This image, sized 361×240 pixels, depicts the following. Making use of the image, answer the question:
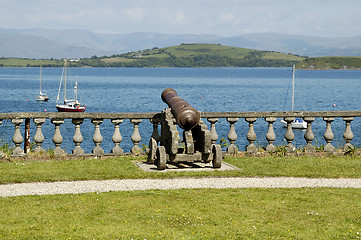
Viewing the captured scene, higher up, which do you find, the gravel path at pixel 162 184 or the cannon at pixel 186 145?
the cannon at pixel 186 145

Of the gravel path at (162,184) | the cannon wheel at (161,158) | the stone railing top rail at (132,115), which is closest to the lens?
the gravel path at (162,184)

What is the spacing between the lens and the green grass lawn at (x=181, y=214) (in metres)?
7.93

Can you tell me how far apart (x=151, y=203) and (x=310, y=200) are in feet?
9.85

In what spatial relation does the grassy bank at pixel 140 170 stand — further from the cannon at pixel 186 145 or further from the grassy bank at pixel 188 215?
the grassy bank at pixel 188 215

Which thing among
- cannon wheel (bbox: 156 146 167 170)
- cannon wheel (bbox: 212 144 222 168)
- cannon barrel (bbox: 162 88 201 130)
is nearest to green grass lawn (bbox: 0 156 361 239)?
cannon wheel (bbox: 156 146 167 170)

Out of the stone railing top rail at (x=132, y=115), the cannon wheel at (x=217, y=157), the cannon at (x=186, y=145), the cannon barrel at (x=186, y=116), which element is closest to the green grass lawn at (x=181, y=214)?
the cannon at (x=186, y=145)

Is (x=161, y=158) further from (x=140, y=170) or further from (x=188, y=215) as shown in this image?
(x=188, y=215)

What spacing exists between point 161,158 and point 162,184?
58.4 inches

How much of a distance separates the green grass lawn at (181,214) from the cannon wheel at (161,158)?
64cm

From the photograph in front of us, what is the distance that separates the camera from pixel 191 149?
44.1ft

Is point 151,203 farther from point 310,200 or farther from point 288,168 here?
point 288,168

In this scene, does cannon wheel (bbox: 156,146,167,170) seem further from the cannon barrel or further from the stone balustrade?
the stone balustrade

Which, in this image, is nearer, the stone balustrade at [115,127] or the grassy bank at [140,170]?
the grassy bank at [140,170]

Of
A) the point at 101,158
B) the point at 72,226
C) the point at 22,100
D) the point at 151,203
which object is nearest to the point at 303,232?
the point at 151,203
